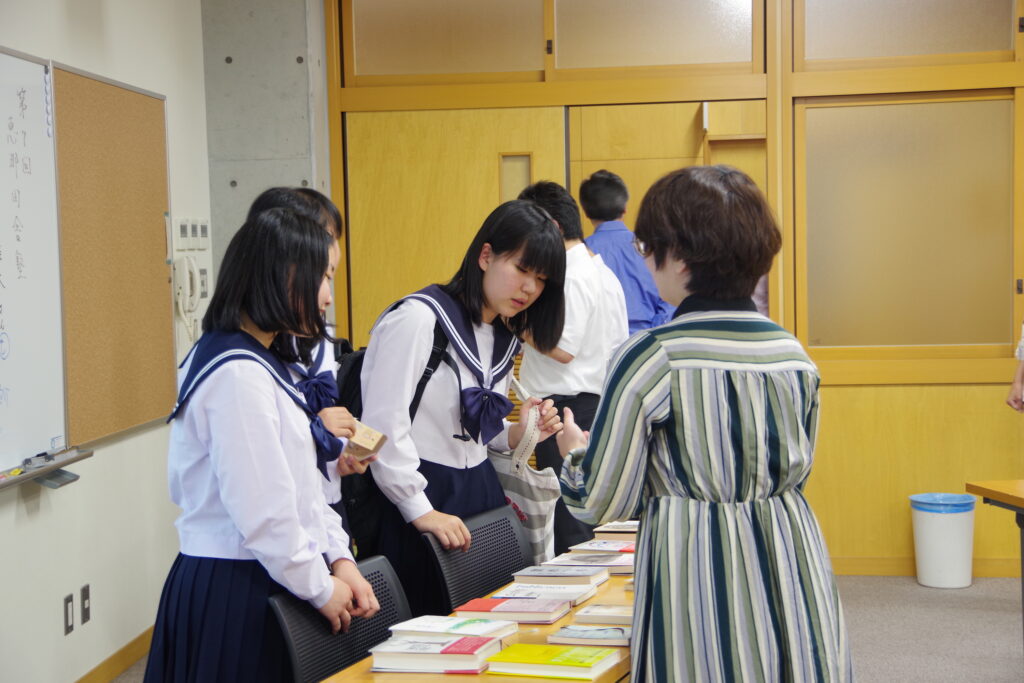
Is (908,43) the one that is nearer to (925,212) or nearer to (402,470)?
(925,212)

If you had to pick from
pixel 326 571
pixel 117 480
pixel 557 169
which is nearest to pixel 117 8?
pixel 117 480

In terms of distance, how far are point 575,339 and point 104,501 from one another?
1.83m

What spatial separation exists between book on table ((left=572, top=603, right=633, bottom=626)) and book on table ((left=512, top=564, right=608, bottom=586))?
200 millimetres

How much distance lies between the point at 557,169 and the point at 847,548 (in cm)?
241

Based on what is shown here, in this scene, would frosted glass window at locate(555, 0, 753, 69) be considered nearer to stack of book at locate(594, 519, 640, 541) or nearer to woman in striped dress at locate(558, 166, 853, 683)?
stack of book at locate(594, 519, 640, 541)

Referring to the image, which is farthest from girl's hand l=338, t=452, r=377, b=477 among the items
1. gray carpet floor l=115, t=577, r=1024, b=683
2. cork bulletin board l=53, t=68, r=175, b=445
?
gray carpet floor l=115, t=577, r=1024, b=683

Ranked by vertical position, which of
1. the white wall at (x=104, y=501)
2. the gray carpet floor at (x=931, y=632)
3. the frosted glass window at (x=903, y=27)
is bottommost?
the gray carpet floor at (x=931, y=632)

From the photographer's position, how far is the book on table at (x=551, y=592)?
7.45 feet

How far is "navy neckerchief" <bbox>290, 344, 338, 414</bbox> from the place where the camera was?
242cm

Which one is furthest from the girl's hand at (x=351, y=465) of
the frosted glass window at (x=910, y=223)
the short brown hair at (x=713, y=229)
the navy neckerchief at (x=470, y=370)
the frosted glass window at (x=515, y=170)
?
the frosted glass window at (x=910, y=223)

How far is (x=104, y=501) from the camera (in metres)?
3.94

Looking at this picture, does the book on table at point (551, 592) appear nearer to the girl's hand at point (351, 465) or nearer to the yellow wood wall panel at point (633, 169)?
the girl's hand at point (351, 465)

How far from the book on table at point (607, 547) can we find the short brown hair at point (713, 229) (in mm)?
1042

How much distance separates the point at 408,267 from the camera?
5.49 metres
